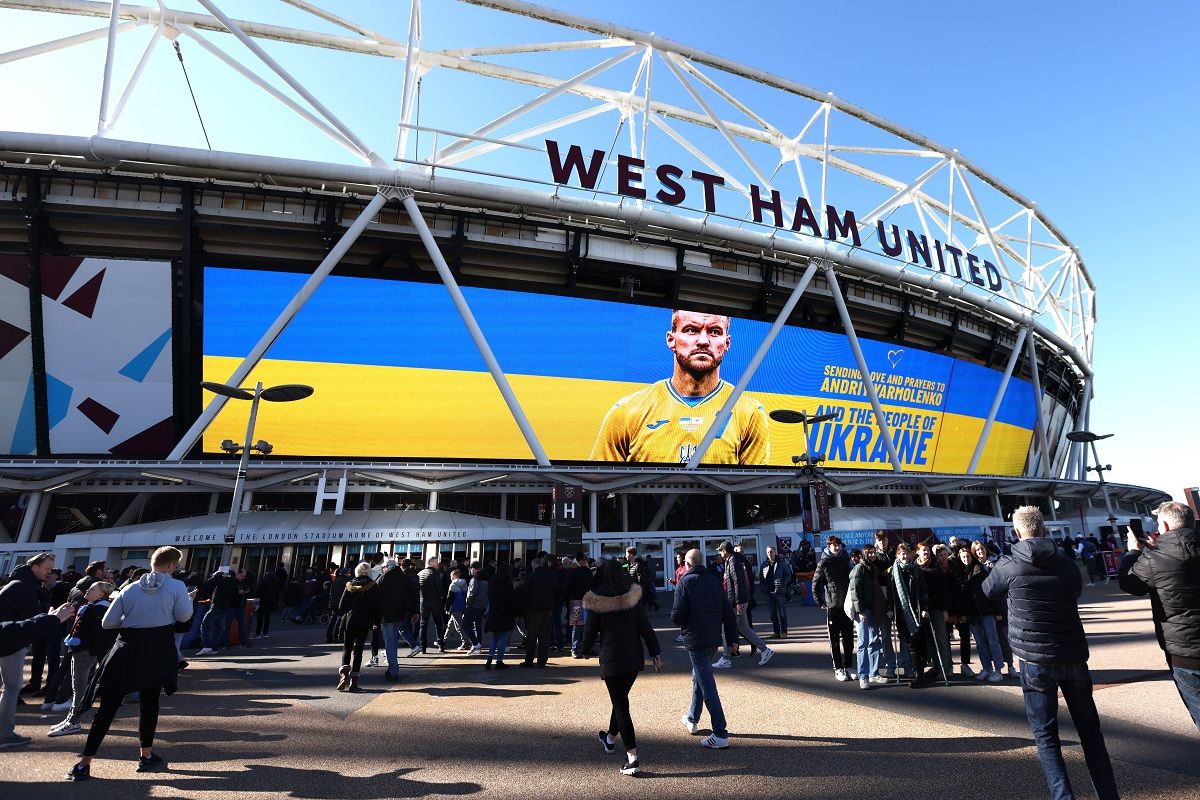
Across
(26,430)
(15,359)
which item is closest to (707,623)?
(26,430)

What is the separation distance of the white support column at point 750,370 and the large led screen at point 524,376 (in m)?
0.82

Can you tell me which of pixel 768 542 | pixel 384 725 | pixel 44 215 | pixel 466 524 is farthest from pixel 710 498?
pixel 44 215

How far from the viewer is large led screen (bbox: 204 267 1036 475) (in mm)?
21781

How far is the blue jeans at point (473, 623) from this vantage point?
40.3ft

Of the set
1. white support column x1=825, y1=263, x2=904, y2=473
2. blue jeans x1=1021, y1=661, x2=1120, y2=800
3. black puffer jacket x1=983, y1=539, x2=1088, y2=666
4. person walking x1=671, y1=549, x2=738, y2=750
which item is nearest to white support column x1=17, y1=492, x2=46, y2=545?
person walking x1=671, y1=549, x2=738, y2=750

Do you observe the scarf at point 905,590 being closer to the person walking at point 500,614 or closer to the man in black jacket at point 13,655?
the person walking at point 500,614

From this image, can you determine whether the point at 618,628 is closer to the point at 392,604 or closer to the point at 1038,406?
the point at 392,604

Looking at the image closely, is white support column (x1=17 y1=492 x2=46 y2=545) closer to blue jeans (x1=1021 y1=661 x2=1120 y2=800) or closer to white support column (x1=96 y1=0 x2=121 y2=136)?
white support column (x1=96 y1=0 x2=121 y2=136)

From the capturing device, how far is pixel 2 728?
582cm

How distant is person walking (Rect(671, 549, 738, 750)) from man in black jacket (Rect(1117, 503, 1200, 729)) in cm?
318

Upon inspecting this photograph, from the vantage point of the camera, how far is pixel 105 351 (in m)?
20.6

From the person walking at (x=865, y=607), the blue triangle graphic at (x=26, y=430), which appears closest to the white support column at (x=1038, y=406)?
the person walking at (x=865, y=607)

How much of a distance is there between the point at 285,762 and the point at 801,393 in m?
26.3

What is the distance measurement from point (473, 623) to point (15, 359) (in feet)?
67.4
